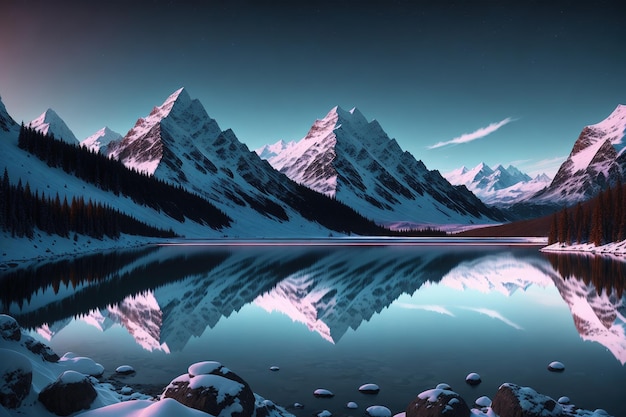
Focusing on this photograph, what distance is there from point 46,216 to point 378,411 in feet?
273

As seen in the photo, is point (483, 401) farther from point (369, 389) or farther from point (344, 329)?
point (344, 329)

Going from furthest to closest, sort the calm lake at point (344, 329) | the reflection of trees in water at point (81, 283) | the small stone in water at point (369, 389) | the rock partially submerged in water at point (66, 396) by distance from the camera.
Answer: the reflection of trees in water at point (81, 283), the calm lake at point (344, 329), the small stone in water at point (369, 389), the rock partially submerged in water at point (66, 396)

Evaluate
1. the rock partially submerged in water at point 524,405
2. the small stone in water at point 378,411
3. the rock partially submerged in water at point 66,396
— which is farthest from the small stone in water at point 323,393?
the rock partially submerged in water at point 66,396

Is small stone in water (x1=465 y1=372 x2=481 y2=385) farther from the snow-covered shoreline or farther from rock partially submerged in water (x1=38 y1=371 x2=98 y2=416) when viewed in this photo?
the snow-covered shoreline

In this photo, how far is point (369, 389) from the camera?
14.8 meters

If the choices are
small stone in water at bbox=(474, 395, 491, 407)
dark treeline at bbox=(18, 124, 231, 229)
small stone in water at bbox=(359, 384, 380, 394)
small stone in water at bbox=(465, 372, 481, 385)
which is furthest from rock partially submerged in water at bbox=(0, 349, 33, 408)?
dark treeline at bbox=(18, 124, 231, 229)

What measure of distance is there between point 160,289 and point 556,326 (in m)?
29.4

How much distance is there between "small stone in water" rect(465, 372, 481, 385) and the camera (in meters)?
15.6

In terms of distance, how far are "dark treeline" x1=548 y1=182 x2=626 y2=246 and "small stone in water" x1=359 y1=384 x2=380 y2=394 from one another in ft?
307

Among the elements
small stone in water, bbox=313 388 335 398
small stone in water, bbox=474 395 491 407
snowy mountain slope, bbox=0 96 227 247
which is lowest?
small stone in water, bbox=313 388 335 398

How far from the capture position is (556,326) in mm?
25297

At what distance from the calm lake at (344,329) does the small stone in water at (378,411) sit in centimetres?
29

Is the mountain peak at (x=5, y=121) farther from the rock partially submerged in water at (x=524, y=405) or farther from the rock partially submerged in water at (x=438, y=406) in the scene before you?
the rock partially submerged in water at (x=524, y=405)

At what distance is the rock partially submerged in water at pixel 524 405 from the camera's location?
11445 millimetres
